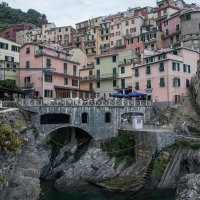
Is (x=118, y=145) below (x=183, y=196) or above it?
above

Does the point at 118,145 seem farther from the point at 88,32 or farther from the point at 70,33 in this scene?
the point at 70,33

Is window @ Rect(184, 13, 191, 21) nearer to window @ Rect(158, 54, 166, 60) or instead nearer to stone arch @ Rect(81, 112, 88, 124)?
window @ Rect(158, 54, 166, 60)

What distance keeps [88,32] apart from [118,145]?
62787 mm

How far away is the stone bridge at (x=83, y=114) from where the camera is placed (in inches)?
1692

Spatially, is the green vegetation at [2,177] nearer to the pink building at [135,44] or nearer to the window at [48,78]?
the window at [48,78]

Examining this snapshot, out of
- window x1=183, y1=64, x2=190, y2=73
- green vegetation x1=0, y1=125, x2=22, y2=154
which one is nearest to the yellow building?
window x1=183, y1=64, x2=190, y2=73

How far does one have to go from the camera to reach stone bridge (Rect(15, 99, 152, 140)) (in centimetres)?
4297

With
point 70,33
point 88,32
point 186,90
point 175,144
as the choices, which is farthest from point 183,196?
point 70,33

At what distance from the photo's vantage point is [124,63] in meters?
67.0

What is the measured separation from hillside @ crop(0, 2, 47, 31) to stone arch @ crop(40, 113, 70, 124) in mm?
88471

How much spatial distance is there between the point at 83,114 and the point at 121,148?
785cm

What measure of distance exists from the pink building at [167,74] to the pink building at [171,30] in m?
16.8

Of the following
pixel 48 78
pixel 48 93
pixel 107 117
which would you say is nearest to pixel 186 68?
pixel 107 117

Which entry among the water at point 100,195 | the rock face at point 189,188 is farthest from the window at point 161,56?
the rock face at point 189,188
